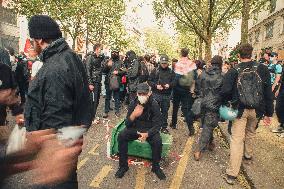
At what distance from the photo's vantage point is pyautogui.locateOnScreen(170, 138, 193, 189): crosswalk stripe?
19.3ft

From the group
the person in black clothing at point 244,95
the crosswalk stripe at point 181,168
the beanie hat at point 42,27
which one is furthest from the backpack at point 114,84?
the beanie hat at point 42,27

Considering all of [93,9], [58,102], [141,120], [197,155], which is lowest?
[197,155]

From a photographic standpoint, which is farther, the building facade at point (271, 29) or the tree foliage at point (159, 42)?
the tree foliage at point (159, 42)

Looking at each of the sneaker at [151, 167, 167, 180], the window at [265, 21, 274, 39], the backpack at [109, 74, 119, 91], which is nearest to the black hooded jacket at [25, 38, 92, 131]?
the sneaker at [151, 167, 167, 180]

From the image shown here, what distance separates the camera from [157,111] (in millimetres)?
6457

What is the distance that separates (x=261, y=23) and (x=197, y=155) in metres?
35.9

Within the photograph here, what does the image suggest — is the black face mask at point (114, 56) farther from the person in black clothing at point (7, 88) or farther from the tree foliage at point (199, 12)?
the tree foliage at point (199, 12)

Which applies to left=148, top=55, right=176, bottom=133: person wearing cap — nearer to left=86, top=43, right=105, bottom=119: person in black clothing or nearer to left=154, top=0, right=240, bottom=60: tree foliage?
left=86, top=43, right=105, bottom=119: person in black clothing

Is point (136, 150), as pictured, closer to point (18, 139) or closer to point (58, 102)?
point (58, 102)

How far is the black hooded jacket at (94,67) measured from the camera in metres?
9.89

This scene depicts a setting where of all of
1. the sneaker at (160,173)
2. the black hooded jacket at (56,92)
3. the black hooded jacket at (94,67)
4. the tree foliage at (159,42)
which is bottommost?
the sneaker at (160,173)

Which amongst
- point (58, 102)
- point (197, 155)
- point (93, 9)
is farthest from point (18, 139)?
point (93, 9)

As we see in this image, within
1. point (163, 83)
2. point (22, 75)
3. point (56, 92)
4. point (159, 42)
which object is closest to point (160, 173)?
point (56, 92)

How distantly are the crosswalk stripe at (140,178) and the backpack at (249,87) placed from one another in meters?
2.02
